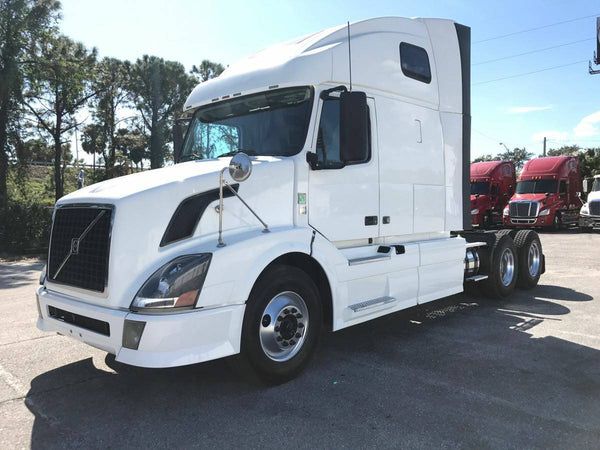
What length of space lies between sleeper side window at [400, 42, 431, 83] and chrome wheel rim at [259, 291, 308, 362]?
309 cm

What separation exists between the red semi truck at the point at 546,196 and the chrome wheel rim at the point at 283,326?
20.3m

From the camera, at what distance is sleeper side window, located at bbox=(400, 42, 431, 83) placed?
5.34m

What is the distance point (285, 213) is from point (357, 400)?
171 centimetres

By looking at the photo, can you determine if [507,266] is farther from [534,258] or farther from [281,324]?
[281,324]

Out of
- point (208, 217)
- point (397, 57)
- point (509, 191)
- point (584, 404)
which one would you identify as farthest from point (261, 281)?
point (509, 191)

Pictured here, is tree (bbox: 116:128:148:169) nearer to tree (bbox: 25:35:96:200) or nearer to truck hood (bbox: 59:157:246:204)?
tree (bbox: 25:35:96:200)

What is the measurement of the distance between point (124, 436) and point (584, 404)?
137 inches

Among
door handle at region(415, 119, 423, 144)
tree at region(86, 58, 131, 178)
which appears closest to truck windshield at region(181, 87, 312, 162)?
door handle at region(415, 119, 423, 144)

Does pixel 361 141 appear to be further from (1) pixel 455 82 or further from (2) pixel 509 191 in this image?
(2) pixel 509 191

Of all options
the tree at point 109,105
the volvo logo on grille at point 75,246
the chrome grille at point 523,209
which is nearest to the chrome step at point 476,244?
the volvo logo on grille at point 75,246

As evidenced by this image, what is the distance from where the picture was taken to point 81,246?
3.69 meters

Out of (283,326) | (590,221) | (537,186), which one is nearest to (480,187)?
(537,186)

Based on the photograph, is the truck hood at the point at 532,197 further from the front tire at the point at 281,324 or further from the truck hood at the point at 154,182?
the truck hood at the point at 154,182

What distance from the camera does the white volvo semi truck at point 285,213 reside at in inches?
133
